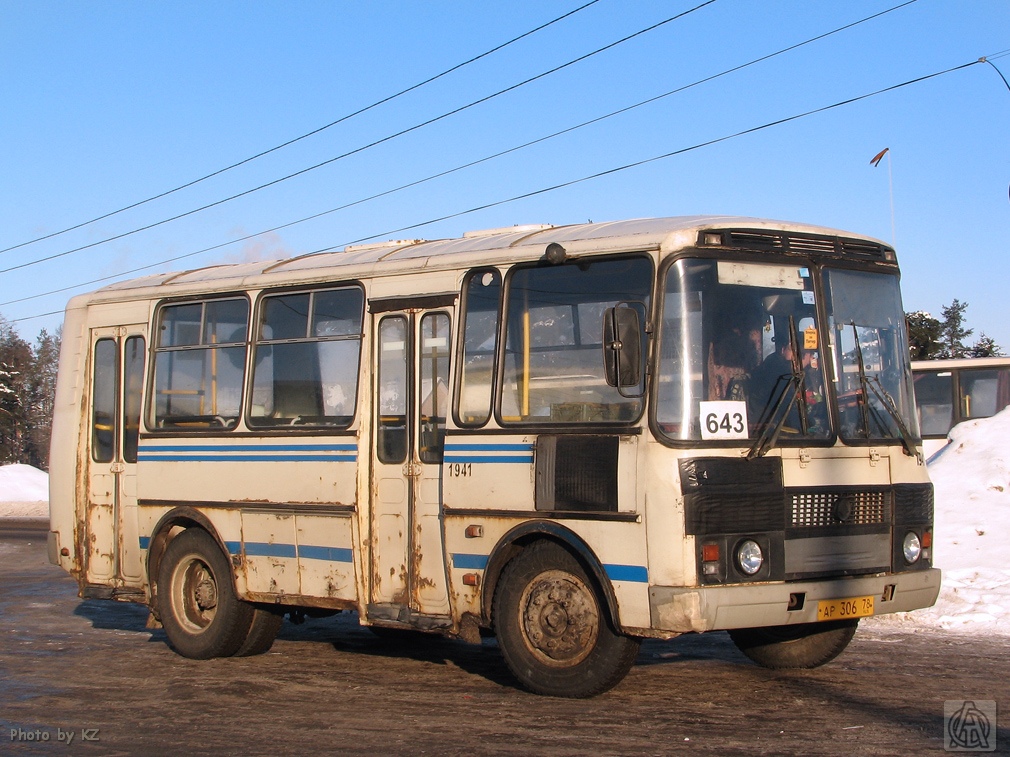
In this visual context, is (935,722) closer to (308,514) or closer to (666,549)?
(666,549)

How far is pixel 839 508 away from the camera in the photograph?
812 cm

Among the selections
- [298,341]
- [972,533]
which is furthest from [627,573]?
[972,533]

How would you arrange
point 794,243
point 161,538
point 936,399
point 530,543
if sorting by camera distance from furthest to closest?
point 936,399 < point 161,538 < point 530,543 < point 794,243

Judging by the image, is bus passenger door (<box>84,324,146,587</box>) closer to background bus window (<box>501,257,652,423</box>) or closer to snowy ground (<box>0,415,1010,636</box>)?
background bus window (<box>501,257,652,423</box>)

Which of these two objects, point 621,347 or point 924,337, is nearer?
point 621,347

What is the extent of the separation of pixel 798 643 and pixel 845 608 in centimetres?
130

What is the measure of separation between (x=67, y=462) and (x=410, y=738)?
6.23 meters

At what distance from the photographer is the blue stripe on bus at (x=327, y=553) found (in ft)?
31.8

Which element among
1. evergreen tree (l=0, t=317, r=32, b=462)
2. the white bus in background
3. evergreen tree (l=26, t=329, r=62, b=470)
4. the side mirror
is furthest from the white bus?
evergreen tree (l=26, t=329, r=62, b=470)

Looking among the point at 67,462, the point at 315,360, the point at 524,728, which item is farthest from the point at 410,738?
the point at 67,462

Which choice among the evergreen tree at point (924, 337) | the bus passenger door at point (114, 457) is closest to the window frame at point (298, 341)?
the bus passenger door at point (114, 457)

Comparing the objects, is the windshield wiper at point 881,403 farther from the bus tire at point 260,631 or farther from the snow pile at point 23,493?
the snow pile at point 23,493

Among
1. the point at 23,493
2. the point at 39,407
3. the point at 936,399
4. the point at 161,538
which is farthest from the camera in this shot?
the point at 39,407

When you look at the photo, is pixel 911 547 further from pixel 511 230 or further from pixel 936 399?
pixel 936 399
